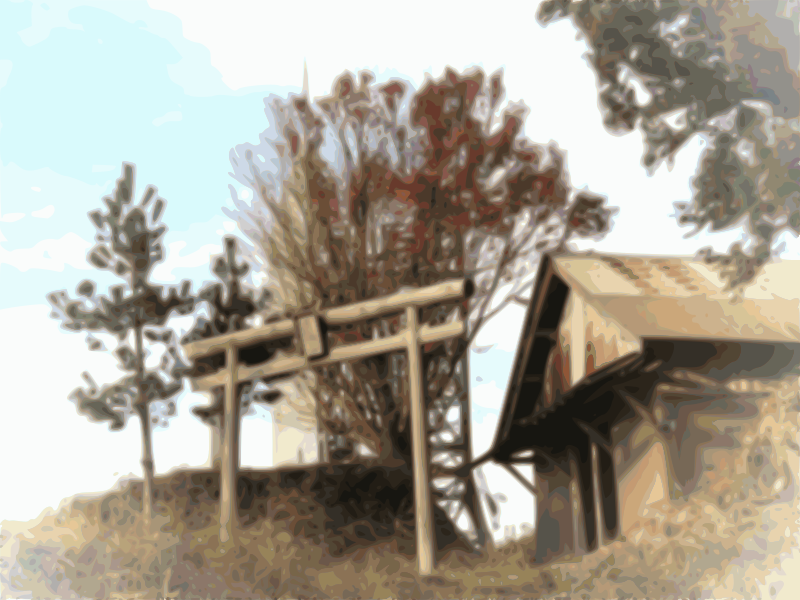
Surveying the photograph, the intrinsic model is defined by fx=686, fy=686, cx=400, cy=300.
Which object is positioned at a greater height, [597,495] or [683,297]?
[683,297]

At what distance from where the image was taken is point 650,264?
856cm

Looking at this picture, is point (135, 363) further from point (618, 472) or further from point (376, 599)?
point (618, 472)

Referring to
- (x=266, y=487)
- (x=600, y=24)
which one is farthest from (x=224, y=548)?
(x=600, y=24)

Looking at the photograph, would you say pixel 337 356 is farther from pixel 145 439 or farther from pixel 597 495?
pixel 145 439

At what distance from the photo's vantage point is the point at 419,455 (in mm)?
7824

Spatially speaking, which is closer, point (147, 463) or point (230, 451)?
point (230, 451)

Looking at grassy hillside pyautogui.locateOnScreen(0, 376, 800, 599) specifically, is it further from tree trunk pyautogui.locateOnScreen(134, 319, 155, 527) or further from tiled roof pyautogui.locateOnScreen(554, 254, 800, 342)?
tiled roof pyautogui.locateOnScreen(554, 254, 800, 342)

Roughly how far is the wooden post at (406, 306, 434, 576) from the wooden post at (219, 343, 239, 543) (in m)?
3.43

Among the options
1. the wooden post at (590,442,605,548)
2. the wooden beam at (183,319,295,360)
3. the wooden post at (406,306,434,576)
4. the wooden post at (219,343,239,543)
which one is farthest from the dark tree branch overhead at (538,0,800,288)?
the wooden post at (219,343,239,543)

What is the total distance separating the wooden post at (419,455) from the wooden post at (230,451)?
3432 millimetres

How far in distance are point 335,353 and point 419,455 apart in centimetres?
201

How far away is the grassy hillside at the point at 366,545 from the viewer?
20.6ft

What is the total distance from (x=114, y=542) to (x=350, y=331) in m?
5.09

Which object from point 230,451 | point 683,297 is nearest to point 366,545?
point 230,451
